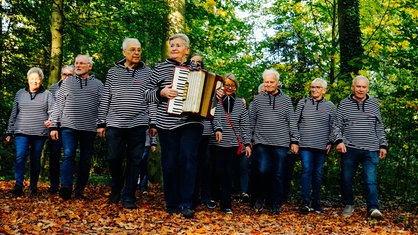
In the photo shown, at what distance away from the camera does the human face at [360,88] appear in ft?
27.0

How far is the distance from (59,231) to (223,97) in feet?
12.5

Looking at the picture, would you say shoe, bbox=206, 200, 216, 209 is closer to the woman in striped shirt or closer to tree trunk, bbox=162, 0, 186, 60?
the woman in striped shirt

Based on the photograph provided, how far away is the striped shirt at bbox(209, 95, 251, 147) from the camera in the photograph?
766cm

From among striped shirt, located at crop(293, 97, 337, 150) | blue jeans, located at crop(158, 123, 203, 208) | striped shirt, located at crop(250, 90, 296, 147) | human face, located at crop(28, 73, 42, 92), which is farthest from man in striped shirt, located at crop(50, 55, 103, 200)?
striped shirt, located at crop(293, 97, 337, 150)

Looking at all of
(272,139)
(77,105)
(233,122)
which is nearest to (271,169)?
A: (272,139)

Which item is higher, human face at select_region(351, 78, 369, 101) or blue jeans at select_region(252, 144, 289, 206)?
human face at select_region(351, 78, 369, 101)

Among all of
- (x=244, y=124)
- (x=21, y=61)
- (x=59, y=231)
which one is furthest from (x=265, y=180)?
(x=21, y=61)

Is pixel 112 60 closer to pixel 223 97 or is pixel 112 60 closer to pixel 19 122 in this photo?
pixel 19 122

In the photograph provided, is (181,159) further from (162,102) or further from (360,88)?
(360,88)

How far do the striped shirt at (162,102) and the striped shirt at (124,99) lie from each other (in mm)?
452

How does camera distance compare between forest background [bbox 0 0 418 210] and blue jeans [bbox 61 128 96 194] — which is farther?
forest background [bbox 0 0 418 210]

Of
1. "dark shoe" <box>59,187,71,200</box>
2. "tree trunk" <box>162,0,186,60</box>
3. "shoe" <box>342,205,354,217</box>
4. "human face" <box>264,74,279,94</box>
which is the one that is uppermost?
"tree trunk" <box>162,0,186,60</box>

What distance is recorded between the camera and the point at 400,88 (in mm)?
9266

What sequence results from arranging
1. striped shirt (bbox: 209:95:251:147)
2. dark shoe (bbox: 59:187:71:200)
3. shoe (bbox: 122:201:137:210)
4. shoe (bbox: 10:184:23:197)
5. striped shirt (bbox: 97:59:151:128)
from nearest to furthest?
shoe (bbox: 122:201:137:210) → striped shirt (bbox: 97:59:151:128) → dark shoe (bbox: 59:187:71:200) → striped shirt (bbox: 209:95:251:147) → shoe (bbox: 10:184:23:197)
